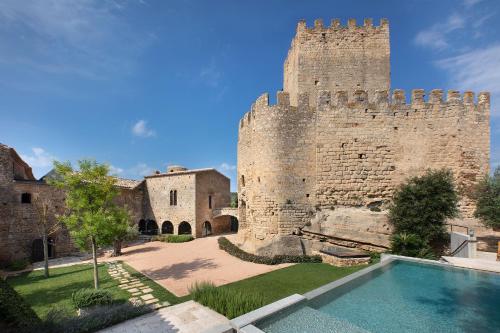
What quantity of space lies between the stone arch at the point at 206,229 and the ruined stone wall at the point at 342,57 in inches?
676

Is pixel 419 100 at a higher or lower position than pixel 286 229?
higher

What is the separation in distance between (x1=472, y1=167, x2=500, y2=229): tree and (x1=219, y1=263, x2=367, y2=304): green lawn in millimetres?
6739

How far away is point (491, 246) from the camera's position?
10.9 m

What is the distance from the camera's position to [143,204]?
27.7 m

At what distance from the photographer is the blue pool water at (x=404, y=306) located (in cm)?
552

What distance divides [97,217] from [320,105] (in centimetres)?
1332

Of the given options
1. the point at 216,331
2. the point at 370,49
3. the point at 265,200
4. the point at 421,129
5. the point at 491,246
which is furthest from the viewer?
the point at 370,49

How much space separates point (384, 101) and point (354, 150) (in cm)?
346

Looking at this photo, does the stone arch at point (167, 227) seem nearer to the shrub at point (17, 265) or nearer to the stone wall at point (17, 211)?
the stone wall at point (17, 211)

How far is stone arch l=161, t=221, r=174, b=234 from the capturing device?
27453 millimetres

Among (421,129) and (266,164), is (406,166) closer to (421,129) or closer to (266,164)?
(421,129)

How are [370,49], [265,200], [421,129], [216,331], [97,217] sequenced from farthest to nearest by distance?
1. [370,49]
2. [265,200]
3. [421,129]
4. [97,217]
5. [216,331]

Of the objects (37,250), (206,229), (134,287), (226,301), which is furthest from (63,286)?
(206,229)

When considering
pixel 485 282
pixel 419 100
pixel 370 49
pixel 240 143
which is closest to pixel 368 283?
pixel 485 282
